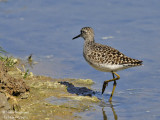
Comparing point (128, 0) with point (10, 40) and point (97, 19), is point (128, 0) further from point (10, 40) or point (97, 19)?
point (10, 40)

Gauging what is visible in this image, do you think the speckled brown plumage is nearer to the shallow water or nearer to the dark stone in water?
the dark stone in water

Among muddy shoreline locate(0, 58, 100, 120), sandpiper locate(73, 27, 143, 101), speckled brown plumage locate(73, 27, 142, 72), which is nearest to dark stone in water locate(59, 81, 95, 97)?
muddy shoreline locate(0, 58, 100, 120)

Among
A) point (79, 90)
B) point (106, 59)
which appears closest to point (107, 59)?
point (106, 59)

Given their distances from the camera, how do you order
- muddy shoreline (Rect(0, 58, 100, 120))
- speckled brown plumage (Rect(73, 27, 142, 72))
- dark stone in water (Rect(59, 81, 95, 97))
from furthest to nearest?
dark stone in water (Rect(59, 81, 95, 97)) → speckled brown plumage (Rect(73, 27, 142, 72)) → muddy shoreline (Rect(0, 58, 100, 120))

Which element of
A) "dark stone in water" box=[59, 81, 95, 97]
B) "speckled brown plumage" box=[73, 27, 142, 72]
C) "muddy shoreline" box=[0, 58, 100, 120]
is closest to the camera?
"muddy shoreline" box=[0, 58, 100, 120]

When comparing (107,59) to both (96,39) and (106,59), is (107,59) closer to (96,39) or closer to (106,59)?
(106,59)

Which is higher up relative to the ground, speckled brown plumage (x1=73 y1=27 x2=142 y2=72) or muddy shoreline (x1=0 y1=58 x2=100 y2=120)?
speckled brown plumage (x1=73 y1=27 x2=142 y2=72)

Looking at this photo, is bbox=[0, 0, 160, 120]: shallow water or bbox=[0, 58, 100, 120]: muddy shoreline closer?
bbox=[0, 58, 100, 120]: muddy shoreline

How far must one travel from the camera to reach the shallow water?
9.45 m

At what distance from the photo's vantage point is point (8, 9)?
15.1 m

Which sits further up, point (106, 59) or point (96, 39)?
point (96, 39)

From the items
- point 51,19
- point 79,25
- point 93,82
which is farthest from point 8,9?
point 93,82

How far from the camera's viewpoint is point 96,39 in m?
12.9

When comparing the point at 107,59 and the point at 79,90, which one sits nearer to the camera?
the point at 107,59
